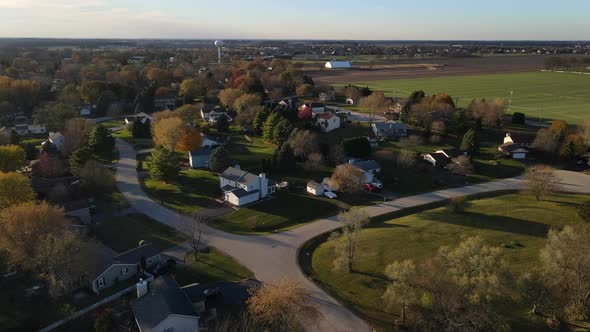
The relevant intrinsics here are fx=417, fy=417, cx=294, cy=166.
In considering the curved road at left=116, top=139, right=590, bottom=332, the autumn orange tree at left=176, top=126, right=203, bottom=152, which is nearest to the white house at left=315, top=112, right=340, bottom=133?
the autumn orange tree at left=176, top=126, right=203, bottom=152

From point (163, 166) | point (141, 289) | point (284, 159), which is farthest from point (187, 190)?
point (141, 289)

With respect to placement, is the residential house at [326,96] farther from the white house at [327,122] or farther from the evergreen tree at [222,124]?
the evergreen tree at [222,124]

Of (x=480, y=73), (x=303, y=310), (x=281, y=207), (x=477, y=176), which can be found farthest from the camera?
(x=480, y=73)

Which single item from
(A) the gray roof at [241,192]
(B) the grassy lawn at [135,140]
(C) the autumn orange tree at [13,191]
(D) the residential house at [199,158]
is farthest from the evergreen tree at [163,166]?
(B) the grassy lawn at [135,140]

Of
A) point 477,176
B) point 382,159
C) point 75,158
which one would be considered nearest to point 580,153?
point 477,176

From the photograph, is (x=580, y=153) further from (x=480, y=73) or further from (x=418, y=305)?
(x=480, y=73)

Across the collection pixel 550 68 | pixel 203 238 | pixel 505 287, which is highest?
pixel 550 68

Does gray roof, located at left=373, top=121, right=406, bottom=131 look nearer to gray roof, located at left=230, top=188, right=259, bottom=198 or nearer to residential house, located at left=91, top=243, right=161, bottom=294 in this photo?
gray roof, located at left=230, top=188, right=259, bottom=198

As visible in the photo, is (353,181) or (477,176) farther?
(477,176)
